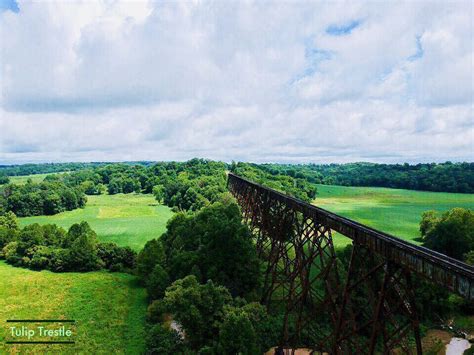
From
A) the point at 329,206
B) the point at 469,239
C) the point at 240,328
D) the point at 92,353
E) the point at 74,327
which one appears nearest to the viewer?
the point at 240,328

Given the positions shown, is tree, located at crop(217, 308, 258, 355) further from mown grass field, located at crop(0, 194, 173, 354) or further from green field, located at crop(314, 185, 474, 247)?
green field, located at crop(314, 185, 474, 247)

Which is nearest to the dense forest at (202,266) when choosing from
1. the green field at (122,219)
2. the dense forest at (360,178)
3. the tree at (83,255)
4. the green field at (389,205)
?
the tree at (83,255)

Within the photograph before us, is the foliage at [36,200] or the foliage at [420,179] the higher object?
the foliage at [420,179]

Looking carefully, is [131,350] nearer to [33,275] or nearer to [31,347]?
[31,347]

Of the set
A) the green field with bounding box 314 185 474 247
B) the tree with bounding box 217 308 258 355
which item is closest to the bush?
the tree with bounding box 217 308 258 355

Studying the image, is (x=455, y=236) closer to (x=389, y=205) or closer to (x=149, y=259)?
(x=149, y=259)

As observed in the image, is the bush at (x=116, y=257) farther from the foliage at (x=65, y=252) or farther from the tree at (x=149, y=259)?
the tree at (x=149, y=259)

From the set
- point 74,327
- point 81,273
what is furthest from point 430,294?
point 81,273
